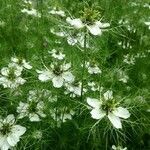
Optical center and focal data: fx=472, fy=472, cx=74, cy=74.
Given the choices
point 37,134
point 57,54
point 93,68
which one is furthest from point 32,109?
point 57,54

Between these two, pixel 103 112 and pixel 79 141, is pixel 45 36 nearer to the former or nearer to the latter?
pixel 79 141

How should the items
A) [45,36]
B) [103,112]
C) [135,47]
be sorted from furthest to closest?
1. [135,47]
2. [45,36]
3. [103,112]

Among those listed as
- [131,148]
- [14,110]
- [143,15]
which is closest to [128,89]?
[131,148]

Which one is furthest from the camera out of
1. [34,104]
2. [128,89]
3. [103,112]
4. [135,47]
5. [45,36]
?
[135,47]

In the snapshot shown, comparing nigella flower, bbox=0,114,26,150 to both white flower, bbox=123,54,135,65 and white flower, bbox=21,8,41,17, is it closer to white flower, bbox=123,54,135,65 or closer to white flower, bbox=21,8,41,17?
white flower, bbox=123,54,135,65

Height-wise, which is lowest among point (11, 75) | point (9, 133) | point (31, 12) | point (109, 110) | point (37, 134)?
point (37, 134)

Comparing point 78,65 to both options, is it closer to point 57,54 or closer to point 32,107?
point 57,54

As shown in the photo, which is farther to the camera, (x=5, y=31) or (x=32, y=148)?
(x=5, y=31)

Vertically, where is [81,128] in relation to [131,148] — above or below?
above
